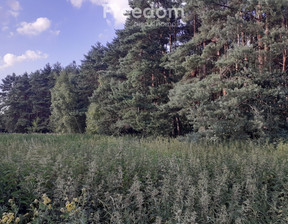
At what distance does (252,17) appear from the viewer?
31.2 feet

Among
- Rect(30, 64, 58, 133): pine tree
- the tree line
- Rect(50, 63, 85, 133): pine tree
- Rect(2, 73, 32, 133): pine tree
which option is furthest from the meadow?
Rect(2, 73, 32, 133): pine tree

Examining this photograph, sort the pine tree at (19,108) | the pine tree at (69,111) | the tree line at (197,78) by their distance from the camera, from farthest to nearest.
A: the pine tree at (19,108) < the pine tree at (69,111) < the tree line at (197,78)

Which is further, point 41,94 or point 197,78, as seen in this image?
point 41,94

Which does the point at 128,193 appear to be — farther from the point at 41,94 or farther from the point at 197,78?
the point at 41,94

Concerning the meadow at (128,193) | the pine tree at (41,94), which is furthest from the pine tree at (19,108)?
the meadow at (128,193)

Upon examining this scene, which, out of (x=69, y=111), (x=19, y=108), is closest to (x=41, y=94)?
(x=19, y=108)

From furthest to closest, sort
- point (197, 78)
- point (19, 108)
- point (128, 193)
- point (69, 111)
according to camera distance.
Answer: point (19, 108), point (69, 111), point (197, 78), point (128, 193)

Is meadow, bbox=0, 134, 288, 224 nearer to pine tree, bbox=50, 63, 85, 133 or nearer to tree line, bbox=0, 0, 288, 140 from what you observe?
tree line, bbox=0, 0, 288, 140

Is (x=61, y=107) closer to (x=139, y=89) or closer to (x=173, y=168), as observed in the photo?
(x=139, y=89)

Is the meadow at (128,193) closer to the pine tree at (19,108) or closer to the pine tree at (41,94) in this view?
Result: the pine tree at (41,94)

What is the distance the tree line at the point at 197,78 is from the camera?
809 cm

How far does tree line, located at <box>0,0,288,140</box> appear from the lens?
8.09 m

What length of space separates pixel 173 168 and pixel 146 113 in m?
9.21

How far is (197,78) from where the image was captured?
11.0 m
